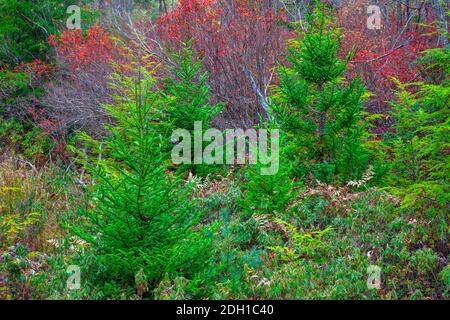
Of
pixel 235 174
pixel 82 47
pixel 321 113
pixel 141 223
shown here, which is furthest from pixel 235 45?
pixel 141 223

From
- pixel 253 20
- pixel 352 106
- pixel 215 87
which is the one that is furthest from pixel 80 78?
pixel 352 106

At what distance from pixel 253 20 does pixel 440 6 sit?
5.12m

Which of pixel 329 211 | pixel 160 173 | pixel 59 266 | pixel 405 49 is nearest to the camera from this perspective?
pixel 160 173

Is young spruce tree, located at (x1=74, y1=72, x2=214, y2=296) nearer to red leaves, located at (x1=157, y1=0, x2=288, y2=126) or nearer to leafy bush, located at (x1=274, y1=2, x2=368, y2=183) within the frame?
leafy bush, located at (x1=274, y1=2, x2=368, y2=183)

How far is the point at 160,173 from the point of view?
4.89m

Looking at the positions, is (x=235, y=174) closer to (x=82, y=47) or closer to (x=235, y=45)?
(x=235, y=45)

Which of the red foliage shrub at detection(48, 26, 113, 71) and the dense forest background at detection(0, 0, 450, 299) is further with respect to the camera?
the red foliage shrub at detection(48, 26, 113, 71)

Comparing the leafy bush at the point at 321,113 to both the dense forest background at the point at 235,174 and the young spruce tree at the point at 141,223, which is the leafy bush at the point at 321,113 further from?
the young spruce tree at the point at 141,223

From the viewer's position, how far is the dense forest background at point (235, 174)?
503cm

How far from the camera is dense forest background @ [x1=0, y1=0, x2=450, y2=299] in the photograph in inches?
198

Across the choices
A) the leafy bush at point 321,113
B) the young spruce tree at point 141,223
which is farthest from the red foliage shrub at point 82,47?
the young spruce tree at point 141,223

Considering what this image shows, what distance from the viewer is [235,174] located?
991cm

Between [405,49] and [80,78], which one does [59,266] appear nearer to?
[80,78]

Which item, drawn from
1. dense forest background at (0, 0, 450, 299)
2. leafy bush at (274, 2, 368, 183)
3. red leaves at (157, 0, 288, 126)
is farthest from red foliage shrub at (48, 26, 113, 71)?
leafy bush at (274, 2, 368, 183)
